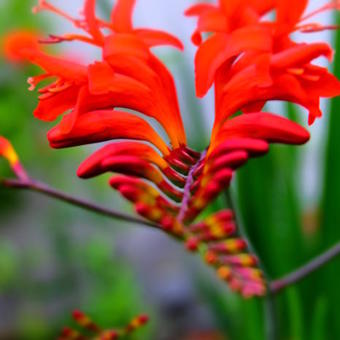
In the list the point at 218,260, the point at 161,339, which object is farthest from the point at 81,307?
the point at 218,260

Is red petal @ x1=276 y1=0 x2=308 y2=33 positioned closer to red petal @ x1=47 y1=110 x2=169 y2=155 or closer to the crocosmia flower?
the crocosmia flower

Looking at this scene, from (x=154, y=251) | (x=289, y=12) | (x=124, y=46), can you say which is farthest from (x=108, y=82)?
(x=154, y=251)

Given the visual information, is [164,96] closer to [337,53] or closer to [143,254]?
[337,53]

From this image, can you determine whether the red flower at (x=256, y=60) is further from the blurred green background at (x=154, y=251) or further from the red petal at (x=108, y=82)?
the blurred green background at (x=154, y=251)

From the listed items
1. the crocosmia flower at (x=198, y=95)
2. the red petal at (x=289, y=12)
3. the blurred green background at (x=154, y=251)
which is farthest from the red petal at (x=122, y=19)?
the blurred green background at (x=154, y=251)

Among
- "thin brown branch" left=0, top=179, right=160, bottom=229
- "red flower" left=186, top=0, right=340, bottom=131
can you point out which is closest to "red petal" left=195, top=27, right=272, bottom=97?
"red flower" left=186, top=0, right=340, bottom=131

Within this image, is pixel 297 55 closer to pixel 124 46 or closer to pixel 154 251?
pixel 124 46
